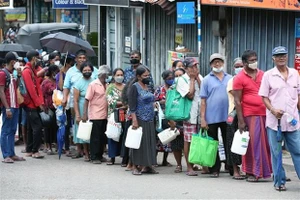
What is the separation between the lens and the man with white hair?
12367 mm

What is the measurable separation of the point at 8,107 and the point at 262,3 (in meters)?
4.74

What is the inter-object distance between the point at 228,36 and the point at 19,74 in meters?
4.48

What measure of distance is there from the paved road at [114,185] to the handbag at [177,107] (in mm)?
888

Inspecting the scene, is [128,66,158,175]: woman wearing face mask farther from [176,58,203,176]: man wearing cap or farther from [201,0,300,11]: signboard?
[201,0,300,11]: signboard

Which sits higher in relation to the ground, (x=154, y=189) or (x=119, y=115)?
(x=119, y=115)

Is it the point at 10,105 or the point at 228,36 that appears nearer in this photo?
the point at 10,105

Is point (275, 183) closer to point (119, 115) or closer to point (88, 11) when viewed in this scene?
point (119, 115)

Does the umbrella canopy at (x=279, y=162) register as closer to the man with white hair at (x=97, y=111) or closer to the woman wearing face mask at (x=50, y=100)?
the man with white hair at (x=97, y=111)

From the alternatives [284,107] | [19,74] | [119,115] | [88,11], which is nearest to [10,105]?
[19,74]

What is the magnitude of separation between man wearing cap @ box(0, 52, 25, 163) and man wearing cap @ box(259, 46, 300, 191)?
4434mm

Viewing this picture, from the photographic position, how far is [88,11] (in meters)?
22.6

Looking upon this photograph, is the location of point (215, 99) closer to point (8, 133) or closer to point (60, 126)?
point (60, 126)

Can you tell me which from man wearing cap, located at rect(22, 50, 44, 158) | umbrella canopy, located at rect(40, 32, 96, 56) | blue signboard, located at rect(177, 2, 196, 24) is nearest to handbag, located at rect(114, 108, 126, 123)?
man wearing cap, located at rect(22, 50, 44, 158)

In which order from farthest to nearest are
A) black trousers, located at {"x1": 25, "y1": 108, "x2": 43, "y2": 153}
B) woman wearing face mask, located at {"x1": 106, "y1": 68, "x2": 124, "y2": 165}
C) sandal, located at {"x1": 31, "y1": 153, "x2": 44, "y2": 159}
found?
1. sandal, located at {"x1": 31, "y1": 153, "x2": 44, "y2": 159}
2. black trousers, located at {"x1": 25, "y1": 108, "x2": 43, "y2": 153}
3. woman wearing face mask, located at {"x1": 106, "y1": 68, "x2": 124, "y2": 165}
